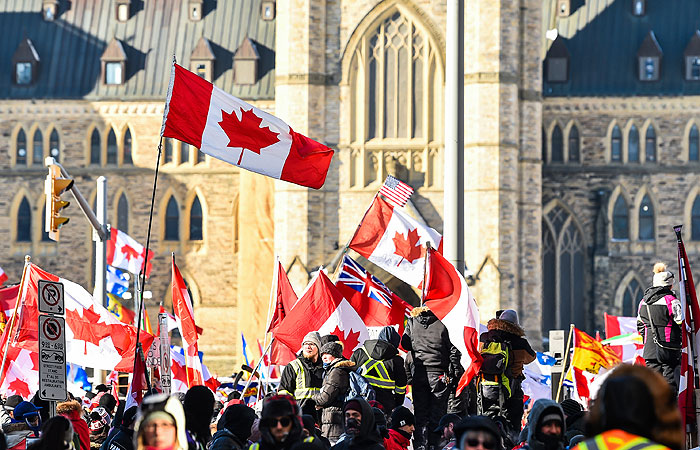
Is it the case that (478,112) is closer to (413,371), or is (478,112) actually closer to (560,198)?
(560,198)

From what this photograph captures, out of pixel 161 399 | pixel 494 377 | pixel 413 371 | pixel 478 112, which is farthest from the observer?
pixel 478 112

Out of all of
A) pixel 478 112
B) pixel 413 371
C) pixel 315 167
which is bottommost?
pixel 413 371

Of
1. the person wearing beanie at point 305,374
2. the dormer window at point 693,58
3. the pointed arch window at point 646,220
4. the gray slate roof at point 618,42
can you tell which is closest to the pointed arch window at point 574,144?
the gray slate roof at point 618,42

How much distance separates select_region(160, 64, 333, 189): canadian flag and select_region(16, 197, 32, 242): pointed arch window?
104 ft

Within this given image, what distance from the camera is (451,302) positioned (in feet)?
47.6

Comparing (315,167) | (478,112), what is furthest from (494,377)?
(478,112)

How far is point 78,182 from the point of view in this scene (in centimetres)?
4484

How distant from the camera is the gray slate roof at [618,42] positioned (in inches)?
1762

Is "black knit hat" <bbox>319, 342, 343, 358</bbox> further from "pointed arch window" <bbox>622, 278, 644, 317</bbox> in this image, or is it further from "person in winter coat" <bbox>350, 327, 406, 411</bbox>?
"pointed arch window" <bbox>622, 278, 644, 317</bbox>

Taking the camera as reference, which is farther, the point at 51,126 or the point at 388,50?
the point at 51,126

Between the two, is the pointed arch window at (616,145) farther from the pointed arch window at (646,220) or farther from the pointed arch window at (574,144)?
the pointed arch window at (646,220)

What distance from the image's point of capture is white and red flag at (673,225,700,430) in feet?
35.2

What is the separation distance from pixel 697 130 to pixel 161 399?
39200 millimetres

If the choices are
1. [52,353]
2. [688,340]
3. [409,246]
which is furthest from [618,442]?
[409,246]
